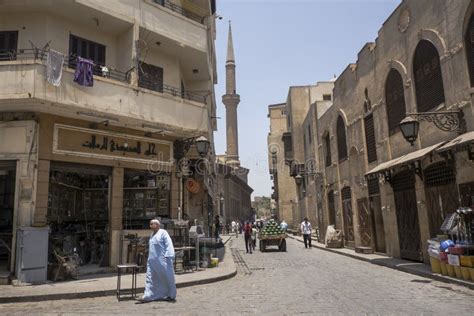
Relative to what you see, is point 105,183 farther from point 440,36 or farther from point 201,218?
point 440,36

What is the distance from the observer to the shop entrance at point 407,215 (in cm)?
1373

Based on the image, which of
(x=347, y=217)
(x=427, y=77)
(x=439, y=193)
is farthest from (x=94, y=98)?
(x=347, y=217)

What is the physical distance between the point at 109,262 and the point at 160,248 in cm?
501

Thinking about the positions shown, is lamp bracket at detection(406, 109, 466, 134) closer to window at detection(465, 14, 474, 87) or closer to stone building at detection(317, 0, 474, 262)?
stone building at detection(317, 0, 474, 262)

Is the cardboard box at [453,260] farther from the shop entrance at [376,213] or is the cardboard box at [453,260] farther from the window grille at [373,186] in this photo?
the window grille at [373,186]

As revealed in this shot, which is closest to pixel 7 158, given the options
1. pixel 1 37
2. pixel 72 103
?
pixel 72 103

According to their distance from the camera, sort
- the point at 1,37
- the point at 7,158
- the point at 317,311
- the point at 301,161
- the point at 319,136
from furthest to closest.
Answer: the point at 301,161 < the point at 319,136 < the point at 1,37 < the point at 7,158 < the point at 317,311

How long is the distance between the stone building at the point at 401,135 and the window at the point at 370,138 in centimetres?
4

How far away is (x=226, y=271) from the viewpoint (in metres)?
12.8

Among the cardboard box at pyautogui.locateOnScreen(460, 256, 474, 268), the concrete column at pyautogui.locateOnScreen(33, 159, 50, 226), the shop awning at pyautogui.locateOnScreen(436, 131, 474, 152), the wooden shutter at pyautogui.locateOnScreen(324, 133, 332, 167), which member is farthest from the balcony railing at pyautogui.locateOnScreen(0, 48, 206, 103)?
the wooden shutter at pyautogui.locateOnScreen(324, 133, 332, 167)

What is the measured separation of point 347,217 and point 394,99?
7.99 metres

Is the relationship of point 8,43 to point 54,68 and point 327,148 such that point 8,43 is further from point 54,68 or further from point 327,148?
point 327,148

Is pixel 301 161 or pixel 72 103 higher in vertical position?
pixel 301 161

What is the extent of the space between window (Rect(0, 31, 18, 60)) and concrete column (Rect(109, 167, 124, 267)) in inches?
182
